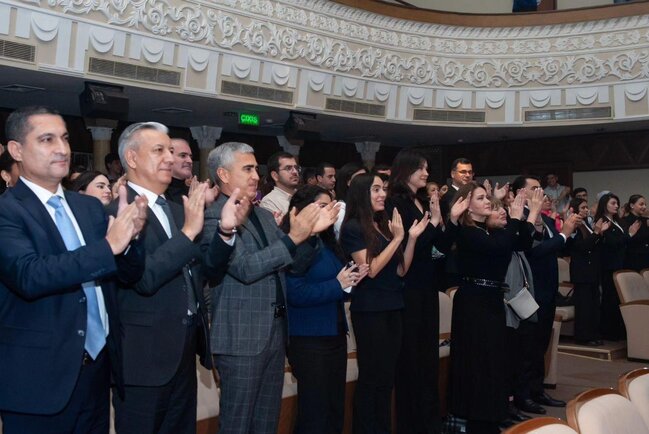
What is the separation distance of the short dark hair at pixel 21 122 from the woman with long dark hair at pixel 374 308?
1601 mm

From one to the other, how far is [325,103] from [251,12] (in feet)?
5.75

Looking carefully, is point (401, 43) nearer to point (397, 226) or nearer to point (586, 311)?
point (586, 311)

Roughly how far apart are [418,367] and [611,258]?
163 inches

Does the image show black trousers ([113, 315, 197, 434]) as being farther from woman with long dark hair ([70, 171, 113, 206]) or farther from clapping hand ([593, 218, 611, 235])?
clapping hand ([593, 218, 611, 235])

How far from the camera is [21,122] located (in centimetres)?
200

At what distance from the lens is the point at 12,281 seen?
1.82 m

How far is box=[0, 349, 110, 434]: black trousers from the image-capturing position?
187 cm

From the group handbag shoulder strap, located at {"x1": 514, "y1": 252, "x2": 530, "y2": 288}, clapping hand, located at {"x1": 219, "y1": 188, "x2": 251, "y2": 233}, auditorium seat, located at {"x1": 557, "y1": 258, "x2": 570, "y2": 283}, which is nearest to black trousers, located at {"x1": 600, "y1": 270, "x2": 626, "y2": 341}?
auditorium seat, located at {"x1": 557, "y1": 258, "x2": 570, "y2": 283}

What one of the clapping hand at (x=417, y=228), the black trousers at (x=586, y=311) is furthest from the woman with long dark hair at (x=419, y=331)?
the black trousers at (x=586, y=311)

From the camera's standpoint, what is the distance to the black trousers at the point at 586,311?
668 cm

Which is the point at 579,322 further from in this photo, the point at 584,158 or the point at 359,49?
the point at 584,158

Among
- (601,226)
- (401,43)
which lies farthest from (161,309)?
(401,43)

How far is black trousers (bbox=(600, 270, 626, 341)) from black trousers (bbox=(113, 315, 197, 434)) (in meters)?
5.79

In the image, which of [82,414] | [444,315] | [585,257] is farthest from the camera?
[585,257]
